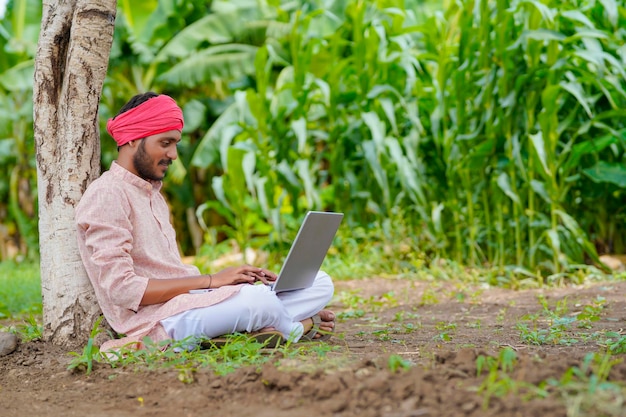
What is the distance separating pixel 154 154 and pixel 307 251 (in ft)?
2.62

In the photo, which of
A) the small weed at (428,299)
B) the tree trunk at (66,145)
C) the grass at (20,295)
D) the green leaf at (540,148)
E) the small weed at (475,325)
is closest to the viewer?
the tree trunk at (66,145)

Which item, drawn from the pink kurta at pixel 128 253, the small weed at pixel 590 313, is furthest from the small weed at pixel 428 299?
the pink kurta at pixel 128 253

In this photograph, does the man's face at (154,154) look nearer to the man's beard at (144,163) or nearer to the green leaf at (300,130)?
the man's beard at (144,163)

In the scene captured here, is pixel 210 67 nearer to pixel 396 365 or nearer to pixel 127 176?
pixel 127 176

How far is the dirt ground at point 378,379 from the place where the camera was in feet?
7.19

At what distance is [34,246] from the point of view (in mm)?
10766

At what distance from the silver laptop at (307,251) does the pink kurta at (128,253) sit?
0.26 meters

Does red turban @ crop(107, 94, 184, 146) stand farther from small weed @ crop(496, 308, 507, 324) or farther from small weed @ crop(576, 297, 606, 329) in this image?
small weed @ crop(576, 297, 606, 329)

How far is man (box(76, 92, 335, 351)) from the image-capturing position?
3234 millimetres

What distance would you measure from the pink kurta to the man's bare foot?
555 millimetres

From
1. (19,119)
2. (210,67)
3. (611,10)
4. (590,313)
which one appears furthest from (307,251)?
(19,119)

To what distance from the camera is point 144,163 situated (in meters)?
3.40

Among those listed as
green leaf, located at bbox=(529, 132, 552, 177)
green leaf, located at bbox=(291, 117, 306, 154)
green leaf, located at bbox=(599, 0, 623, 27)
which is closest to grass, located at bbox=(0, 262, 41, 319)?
green leaf, located at bbox=(291, 117, 306, 154)

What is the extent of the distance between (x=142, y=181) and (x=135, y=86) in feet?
28.4
